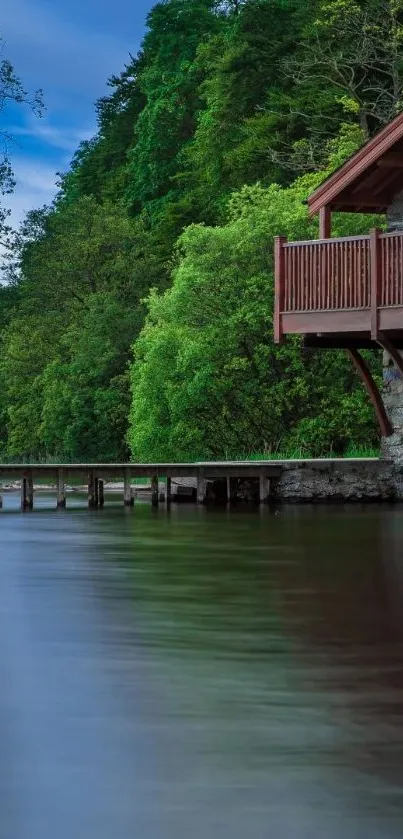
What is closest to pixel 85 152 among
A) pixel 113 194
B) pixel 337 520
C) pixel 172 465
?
pixel 113 194

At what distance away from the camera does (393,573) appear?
16.9 m

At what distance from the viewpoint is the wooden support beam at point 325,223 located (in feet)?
95.5

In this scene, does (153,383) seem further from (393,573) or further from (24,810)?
(24,810)

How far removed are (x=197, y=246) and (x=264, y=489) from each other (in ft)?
25.9

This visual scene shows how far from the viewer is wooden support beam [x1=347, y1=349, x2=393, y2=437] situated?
97.3 feet

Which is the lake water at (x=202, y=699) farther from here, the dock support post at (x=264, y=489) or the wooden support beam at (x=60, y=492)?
the wooden support beam at (x=60, y=492)

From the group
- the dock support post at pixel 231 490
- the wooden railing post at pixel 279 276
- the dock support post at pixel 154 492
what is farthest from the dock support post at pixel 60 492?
the wooden railing post at pixel 279 276

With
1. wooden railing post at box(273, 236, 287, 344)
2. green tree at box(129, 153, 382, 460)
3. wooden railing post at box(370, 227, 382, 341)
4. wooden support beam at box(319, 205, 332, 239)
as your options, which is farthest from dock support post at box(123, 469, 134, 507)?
wooden railing post at box(370, 227, 382, 341)

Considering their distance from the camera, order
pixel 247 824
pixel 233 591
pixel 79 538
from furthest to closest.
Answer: pixel 79 538 → pixel 233 591 → pixel 247 824

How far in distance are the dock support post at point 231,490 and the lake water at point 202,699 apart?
1522 cm

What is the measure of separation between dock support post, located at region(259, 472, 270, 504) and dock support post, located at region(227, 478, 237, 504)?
1.30 metres

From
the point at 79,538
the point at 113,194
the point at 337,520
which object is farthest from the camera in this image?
the point at 113,194

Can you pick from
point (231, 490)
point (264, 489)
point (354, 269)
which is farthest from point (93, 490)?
point (354, 269)

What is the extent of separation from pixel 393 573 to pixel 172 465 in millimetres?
16549
